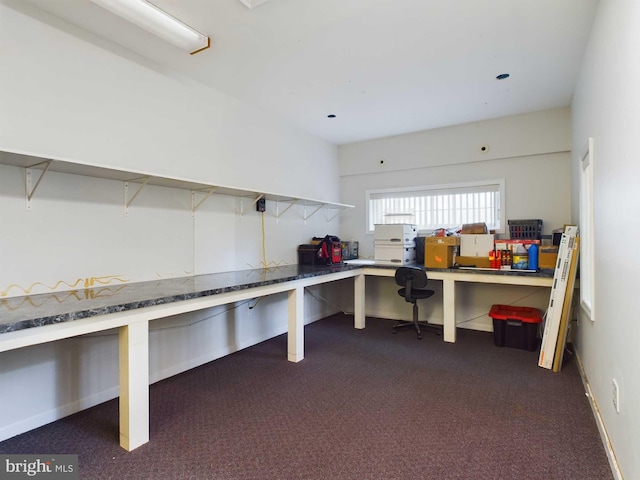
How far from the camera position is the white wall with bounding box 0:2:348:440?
214 centimetres

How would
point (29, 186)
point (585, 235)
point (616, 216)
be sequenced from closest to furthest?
point (616, 216) → point (29, 186) → point (585, 235)

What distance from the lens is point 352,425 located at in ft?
7.20

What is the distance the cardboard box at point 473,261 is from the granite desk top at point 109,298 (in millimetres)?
2010

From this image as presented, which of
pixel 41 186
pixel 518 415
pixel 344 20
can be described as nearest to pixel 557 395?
pixel 518 415

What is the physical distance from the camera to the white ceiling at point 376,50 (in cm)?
222

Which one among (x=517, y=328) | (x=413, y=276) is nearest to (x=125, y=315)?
(x=413, y=276)

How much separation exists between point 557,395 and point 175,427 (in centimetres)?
265

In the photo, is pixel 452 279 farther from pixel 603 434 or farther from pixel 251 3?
pixel 251 3

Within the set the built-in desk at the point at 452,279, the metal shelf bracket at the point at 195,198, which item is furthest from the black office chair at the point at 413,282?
the metal shelf bracket at the point at 195,198

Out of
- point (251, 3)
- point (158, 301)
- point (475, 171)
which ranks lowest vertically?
point (158, 301)

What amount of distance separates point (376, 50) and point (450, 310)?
2698 mm

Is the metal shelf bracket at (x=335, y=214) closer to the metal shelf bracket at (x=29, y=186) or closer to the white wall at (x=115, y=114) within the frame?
the white wall at (x=115, y=114)

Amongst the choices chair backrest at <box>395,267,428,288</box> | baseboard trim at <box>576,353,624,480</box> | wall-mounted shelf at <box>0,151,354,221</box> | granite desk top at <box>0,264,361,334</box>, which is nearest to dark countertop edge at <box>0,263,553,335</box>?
granite desk top at <box>0,264,361,334</box>

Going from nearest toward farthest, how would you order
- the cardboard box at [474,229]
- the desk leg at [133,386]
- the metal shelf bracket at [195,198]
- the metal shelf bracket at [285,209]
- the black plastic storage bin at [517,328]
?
the desk leg at [133,386], the metal shelf bracket at [195,198], the black plastic storage bin at [517,328], the cardboard box at [474,229], the metal shelf bracket at [285,209]
